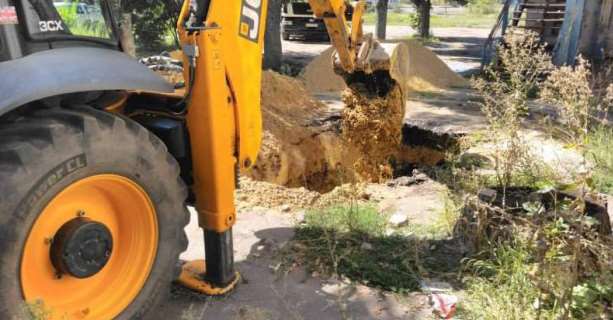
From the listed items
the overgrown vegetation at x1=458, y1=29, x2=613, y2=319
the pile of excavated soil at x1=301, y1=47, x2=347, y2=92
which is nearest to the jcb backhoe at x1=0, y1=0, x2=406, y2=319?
the overgrown vegetation at x1=458, y1=29, x2=613, y2=319

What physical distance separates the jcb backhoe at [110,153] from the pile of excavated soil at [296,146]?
3432mm

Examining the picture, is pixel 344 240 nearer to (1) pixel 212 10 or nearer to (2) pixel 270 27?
(1) pixel 212 10

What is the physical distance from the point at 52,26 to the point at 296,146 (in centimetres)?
514

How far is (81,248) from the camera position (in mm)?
2633

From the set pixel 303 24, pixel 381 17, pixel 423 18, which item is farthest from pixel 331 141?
pixel 423 18

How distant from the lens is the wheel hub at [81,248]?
8.44 feet

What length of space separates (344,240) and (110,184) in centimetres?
206

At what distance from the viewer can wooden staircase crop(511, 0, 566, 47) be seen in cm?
1273

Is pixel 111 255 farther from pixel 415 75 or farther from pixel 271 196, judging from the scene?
pixel 415 75

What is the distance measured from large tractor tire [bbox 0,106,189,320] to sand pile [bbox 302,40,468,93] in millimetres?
8453

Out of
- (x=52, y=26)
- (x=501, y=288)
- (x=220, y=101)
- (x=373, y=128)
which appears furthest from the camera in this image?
(x=373, y=128)

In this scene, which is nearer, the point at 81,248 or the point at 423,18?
the point at 81,248

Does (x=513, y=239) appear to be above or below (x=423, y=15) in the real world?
below

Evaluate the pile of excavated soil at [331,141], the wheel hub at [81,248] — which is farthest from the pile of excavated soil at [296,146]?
the wheel hub at [81,248]
